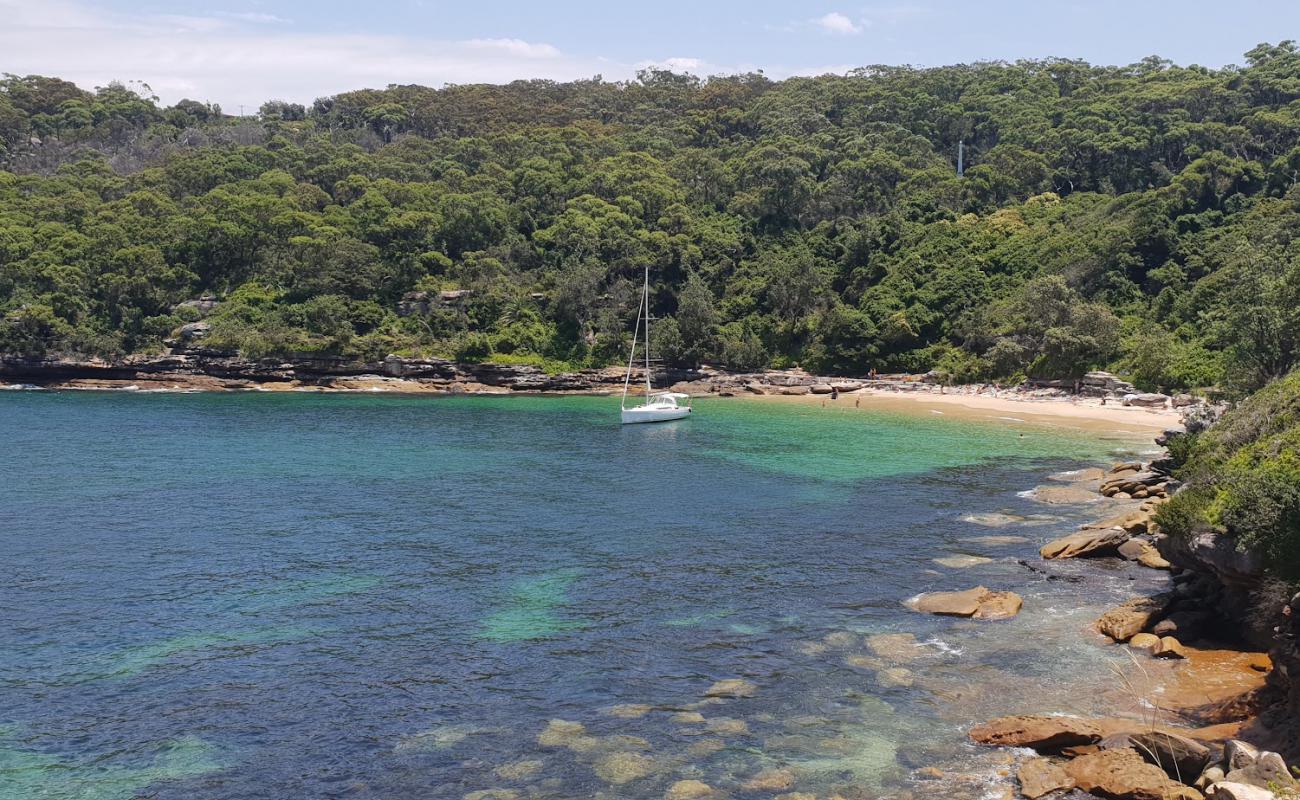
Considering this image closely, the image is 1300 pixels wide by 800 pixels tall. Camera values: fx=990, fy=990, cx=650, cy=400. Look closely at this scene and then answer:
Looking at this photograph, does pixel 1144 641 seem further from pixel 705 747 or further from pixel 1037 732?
pixel 705 747

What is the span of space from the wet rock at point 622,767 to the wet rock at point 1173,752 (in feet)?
29.0

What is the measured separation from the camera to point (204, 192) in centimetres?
11888

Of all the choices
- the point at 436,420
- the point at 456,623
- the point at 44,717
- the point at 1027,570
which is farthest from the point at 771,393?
the point at 44,717

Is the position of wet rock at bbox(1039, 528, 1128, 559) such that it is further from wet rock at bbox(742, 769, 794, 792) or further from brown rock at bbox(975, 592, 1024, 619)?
wet rock at bbox(742, 769, 794, 792)

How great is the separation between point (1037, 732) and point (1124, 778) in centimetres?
209

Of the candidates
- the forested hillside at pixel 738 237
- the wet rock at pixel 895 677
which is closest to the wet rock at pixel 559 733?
the wet rock at pixel 895 677

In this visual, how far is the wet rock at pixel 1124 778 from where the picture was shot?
16.3m

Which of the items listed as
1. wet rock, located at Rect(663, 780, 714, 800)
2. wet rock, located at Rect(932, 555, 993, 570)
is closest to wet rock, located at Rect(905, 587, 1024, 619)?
wet rock, located at Rect(932, 555, 993, 570)

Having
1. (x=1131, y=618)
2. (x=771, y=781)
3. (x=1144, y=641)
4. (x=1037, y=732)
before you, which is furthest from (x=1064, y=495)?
(x=771, y=781)

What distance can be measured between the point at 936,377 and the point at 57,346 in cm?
8178

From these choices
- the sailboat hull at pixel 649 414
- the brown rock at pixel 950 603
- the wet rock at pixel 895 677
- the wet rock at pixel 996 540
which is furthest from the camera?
the sailboat hull at pixel 649 414

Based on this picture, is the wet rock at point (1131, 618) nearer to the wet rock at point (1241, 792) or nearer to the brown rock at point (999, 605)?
the brown rock at point (999, 605)

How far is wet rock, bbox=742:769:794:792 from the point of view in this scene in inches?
692

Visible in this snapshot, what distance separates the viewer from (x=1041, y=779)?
1730cm
